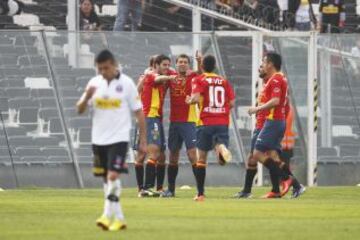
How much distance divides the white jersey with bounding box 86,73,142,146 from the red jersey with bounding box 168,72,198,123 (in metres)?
7.95

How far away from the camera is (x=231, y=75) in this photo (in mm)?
35250

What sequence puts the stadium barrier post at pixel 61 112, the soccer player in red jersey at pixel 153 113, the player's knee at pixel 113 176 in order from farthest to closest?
the stadium barrier post at pixel 61 112
the soccer player in red jersey at pixel 153 113
the player's knee at pixel 113 176

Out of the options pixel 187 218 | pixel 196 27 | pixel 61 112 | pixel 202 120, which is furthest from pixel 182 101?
pixel 196 27

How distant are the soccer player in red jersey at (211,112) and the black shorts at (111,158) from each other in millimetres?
6626

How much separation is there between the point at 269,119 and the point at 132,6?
10014 mm

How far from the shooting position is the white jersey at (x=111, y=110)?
17922mm

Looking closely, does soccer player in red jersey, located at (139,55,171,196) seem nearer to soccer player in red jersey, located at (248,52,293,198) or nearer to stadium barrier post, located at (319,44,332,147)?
soccer player in red jersey, located at (248,52,293,198)

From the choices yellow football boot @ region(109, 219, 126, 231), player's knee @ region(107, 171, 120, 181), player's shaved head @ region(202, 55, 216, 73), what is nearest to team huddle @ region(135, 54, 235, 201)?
player's shaved head @ region(202, 55, 216, 73)

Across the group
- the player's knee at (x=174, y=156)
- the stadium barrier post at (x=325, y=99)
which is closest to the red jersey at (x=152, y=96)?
the player's knee at (x=174, y=156)

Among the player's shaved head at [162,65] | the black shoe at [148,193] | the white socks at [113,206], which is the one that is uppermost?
the player's shaved head at [162,65]

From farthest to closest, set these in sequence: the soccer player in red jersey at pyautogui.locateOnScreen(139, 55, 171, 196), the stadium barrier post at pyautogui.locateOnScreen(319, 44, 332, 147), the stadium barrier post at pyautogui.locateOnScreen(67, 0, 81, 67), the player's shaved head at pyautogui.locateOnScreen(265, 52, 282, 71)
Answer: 1. the stadium barrier post at pyautogui.locateOnScreen(319, 44, 332, 147)
2. the stadium barrier post at pyautogui.locateOnScreen(67, 0, 81, 67)
3. the soccer player in red jersey at pyautogui.locateOnScreen(139, 55, 171, 196)
4. the player's shaved head at pyautogui.locateOnScreen(265, 52, 282, 71)

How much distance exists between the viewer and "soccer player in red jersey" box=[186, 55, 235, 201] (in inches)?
971

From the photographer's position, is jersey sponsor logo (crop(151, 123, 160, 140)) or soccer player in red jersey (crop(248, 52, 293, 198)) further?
jersey sponsor logo (crop(151, 123, 160, 140))

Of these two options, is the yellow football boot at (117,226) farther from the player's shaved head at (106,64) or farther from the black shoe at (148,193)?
the black shoe at (148,193)
